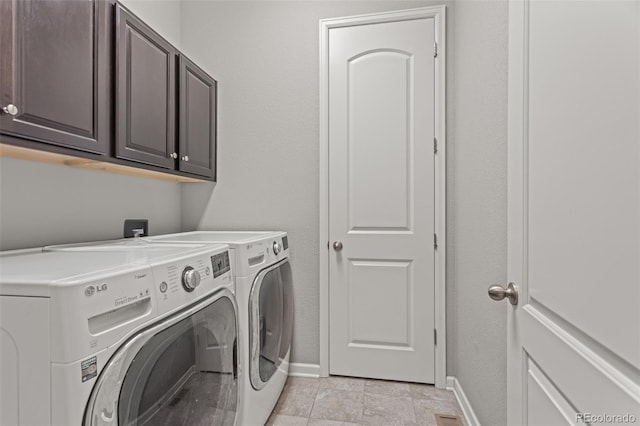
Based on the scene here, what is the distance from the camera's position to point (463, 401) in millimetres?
1845

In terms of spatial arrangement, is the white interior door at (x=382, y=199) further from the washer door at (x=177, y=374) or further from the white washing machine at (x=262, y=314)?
the washer door at (x=177, y=374)

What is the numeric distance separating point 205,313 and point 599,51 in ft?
4.05

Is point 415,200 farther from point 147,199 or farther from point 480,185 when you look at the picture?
point 147,199

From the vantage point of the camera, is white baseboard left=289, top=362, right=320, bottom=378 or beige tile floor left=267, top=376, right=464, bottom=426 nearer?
beige tile floor left=267, top=376, right=464, bottom=426

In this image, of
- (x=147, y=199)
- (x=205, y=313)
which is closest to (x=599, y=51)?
(x=205, y=313)

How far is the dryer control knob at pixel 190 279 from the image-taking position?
1036 mm

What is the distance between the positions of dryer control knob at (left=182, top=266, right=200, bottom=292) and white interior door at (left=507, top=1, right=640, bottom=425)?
0.96m

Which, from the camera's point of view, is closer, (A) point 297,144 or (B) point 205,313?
(B) point 205,313

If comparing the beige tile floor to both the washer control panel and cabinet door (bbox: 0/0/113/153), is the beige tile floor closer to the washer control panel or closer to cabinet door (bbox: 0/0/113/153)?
the washer control panel

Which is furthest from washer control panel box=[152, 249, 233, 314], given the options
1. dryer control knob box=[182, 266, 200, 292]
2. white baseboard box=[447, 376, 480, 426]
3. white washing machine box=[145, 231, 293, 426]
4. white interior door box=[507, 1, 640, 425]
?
white baseboard box=[447, 376, 480, 426]

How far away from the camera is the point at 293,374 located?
226cm

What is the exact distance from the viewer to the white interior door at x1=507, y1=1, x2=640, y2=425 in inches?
18.5

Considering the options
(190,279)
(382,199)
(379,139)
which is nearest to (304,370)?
(382,199)

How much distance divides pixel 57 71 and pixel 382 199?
174cm
